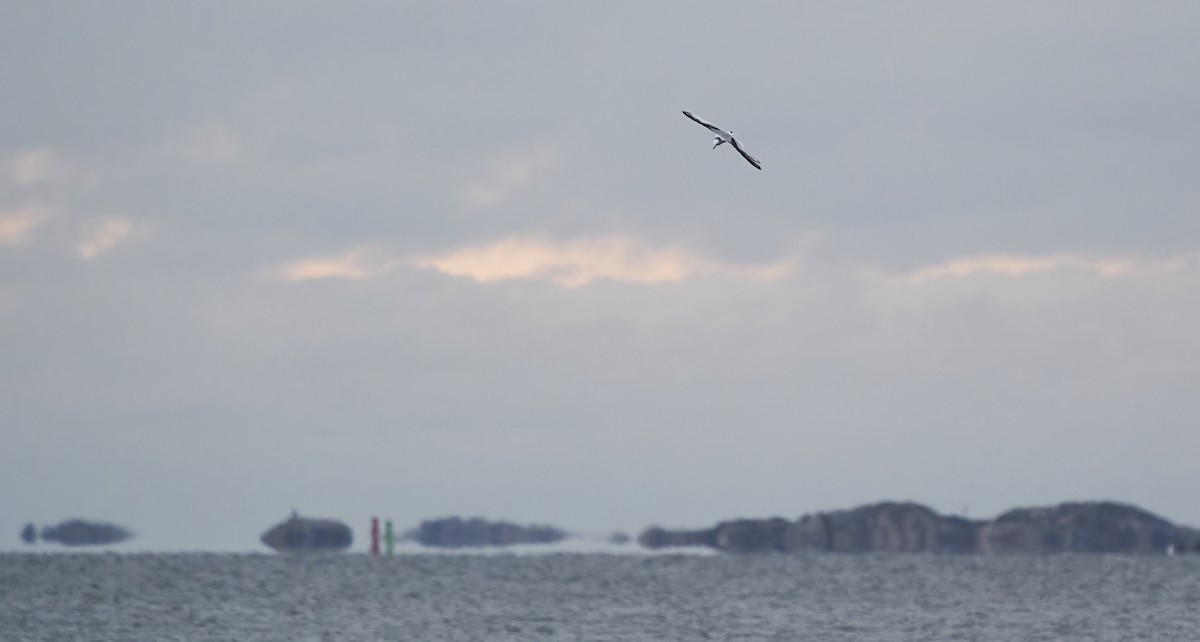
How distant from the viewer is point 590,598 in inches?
2650

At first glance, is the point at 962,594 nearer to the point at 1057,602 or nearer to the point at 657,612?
the point at 1057,602

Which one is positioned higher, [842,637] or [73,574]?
[73,574]

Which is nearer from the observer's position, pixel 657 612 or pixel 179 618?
pixel 179 618

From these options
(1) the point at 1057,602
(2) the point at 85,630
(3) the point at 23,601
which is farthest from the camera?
(1) the point at 1057,602

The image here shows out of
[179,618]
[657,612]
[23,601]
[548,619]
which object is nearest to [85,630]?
[179,618]

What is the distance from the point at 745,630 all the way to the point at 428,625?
1069cm

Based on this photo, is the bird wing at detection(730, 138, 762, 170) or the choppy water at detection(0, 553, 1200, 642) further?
the choppy water at detection(0, 553, 1200, 642)

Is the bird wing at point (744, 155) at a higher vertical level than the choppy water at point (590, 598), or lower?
higher

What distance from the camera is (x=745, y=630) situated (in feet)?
185

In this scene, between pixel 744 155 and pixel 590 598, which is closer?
pixel 744 155

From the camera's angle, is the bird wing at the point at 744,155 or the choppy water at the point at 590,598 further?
the choppy water at the point at 590,598

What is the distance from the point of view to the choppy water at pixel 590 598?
181ft

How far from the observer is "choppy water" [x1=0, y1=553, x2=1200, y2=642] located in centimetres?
5518

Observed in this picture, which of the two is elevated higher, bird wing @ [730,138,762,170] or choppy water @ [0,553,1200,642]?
bird wing @ [730,138,762,170]
